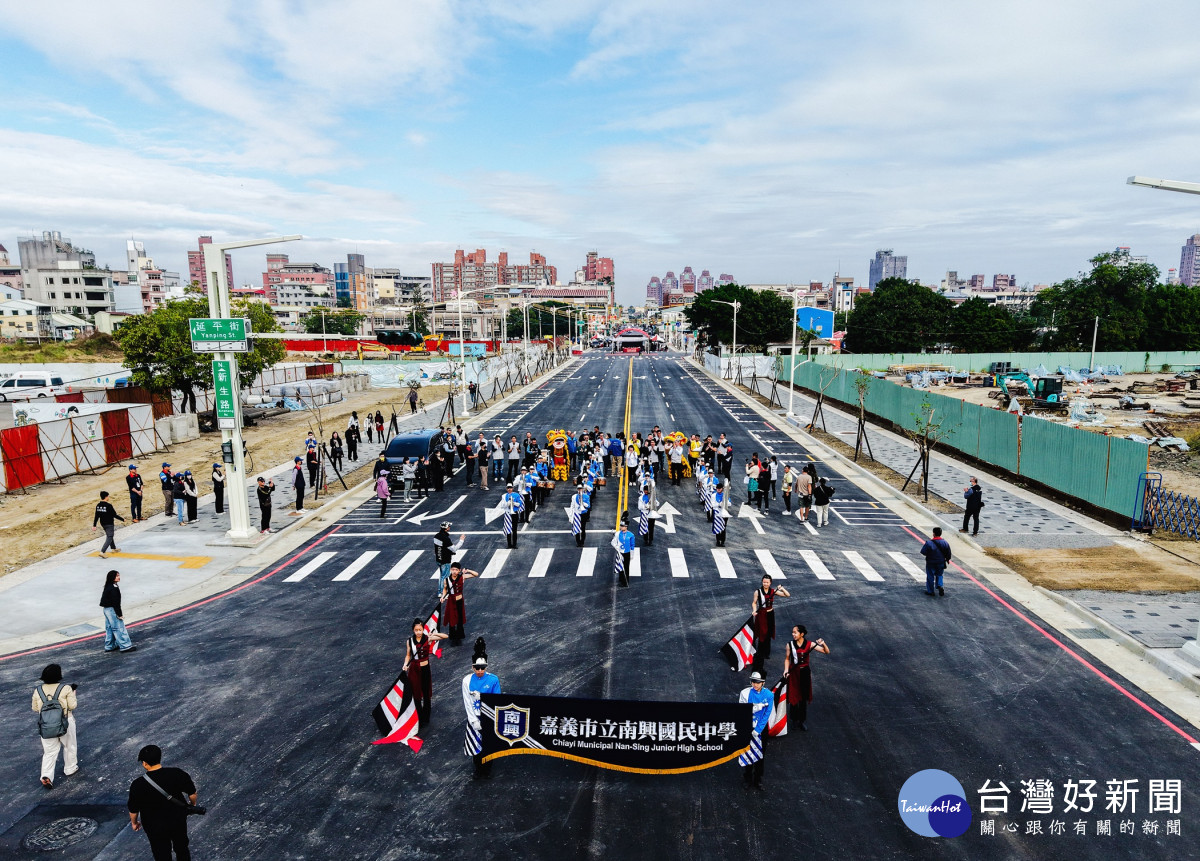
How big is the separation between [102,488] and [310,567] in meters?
15.1

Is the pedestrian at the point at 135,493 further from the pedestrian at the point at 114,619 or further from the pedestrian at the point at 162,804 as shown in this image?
the pedestrian at the point at 162,804

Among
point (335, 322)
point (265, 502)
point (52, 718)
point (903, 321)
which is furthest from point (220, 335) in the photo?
point (335, 322)

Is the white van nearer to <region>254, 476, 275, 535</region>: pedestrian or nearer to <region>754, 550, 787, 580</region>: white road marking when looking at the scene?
<region>254, 476, 275, 535</region>: pedestrian

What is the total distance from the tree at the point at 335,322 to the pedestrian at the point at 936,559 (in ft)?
545

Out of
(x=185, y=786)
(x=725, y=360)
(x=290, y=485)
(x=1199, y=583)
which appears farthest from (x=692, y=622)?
(x=725, y=360)

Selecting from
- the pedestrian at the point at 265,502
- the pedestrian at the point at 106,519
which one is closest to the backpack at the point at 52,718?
the pedestrian at the point at 106,519

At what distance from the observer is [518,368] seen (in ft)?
218

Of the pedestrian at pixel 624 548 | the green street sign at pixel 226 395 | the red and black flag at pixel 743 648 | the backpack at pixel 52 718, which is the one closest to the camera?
the backpack at pixel 52 718

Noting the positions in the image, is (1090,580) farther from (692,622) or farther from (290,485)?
(290,485)

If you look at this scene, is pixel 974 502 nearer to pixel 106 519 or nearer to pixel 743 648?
pixel 743 648

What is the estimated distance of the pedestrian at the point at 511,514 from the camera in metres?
19.0

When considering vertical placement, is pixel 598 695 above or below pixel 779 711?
below

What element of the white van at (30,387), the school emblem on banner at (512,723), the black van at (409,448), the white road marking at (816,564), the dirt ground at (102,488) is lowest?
the white road marking at (816,564)

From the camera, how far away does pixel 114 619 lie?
13.1 meters
